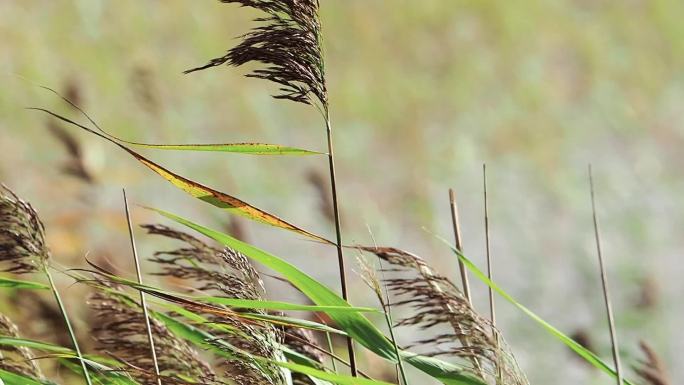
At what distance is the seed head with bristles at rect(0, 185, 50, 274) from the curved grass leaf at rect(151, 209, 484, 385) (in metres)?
0.14

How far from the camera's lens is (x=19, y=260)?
4.25ft

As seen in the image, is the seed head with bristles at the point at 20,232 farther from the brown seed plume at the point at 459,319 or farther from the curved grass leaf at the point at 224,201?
the brown seed plume at the point at 459,319

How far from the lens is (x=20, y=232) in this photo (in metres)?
1.26

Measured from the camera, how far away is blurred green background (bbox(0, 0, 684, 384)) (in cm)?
525

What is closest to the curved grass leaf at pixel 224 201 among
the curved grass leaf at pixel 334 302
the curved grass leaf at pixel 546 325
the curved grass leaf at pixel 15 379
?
the curved grass leaf at pixel 334 302

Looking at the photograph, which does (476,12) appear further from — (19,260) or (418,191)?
(19,260)

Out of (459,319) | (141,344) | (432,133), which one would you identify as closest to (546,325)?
(459,319)

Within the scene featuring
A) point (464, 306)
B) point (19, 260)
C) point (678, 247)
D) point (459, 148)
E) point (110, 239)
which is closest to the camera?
point (464, 306)

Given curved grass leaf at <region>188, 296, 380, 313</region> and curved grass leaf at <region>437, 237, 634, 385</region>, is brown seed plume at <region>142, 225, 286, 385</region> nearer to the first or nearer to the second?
curved grass leaf at <region>188, 296, 380, 313</region>

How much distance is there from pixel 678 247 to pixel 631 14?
3042 mm

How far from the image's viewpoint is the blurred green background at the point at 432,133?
525 centimetres

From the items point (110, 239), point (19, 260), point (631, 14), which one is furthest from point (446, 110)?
point (19, 260)

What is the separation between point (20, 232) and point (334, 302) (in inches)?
13.4

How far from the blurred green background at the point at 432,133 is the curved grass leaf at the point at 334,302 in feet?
9.07
